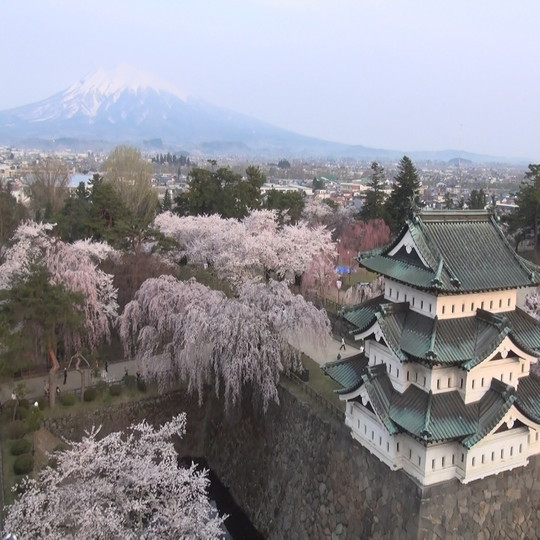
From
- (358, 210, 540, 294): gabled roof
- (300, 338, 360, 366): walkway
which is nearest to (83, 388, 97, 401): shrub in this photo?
(300, 338, 360, 366): walkway

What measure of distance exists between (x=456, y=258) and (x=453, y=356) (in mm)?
2275

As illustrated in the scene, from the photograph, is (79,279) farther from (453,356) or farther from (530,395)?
(530,395)

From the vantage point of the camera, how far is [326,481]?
47.9 feet

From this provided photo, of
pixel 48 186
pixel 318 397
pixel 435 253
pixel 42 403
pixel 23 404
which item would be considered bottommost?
pixel 42 403

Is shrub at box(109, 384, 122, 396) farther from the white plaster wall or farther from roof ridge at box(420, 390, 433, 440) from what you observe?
roof ridge at box(420, 390, 433, 440)

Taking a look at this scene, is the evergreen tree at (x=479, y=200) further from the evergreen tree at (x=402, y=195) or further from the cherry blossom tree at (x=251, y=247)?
the cherry blossom tree at (x=251, y=247)

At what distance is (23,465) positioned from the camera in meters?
15.1

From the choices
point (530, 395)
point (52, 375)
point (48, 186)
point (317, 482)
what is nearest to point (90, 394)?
point (52, 375)

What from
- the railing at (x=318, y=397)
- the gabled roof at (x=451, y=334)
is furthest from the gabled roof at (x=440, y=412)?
the railing at (x=318, y=397)

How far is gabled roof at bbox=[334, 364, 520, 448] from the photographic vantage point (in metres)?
11.2

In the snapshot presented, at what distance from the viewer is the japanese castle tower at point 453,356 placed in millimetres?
11352

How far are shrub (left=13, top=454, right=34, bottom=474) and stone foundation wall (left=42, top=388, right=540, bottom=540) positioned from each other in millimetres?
2798

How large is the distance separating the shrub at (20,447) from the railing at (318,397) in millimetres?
8716

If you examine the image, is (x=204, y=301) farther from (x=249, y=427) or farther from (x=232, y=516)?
(x=232, y=516)
